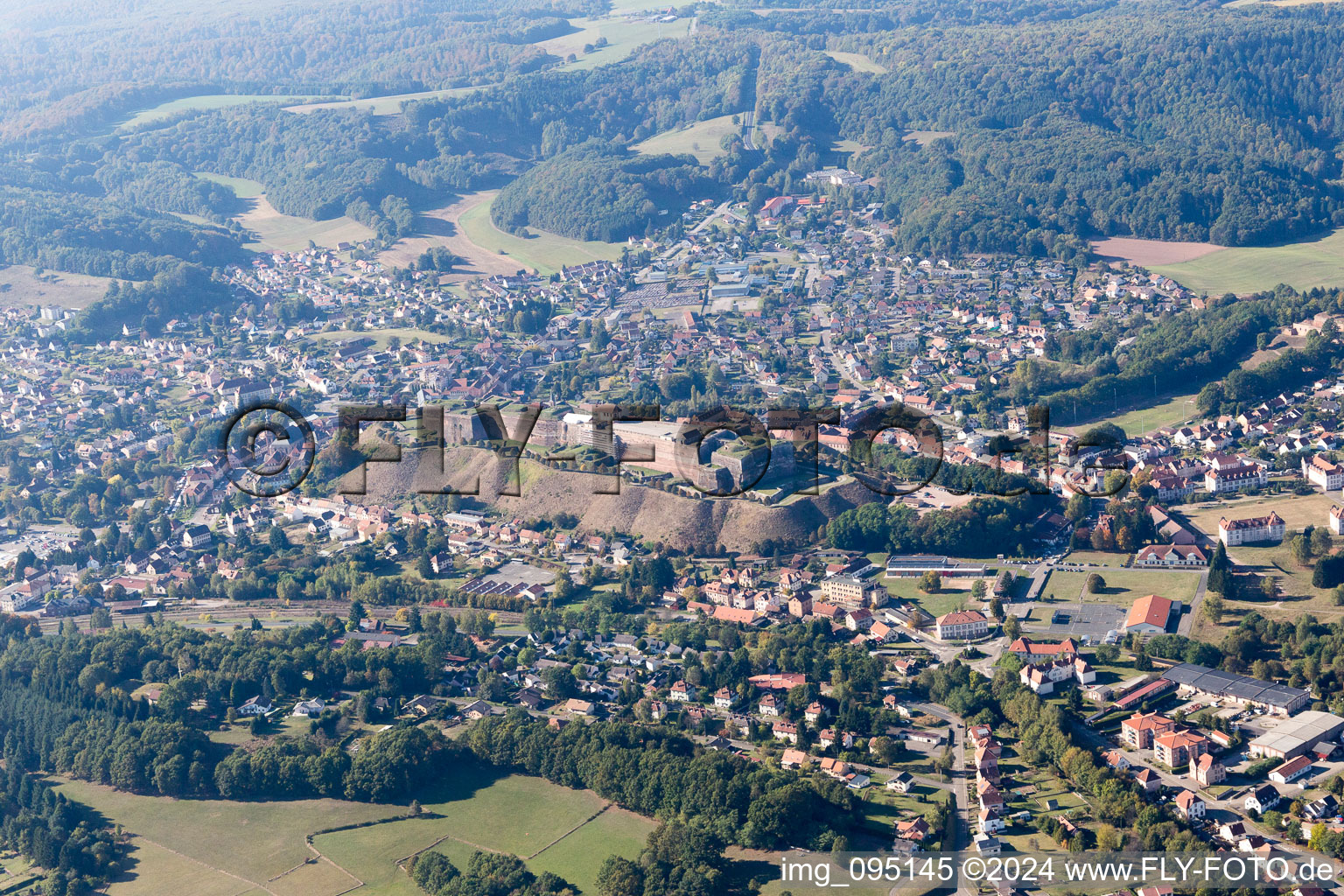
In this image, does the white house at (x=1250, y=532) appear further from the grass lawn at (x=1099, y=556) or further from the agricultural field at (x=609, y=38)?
the agricultural field at (x=609, y=38)

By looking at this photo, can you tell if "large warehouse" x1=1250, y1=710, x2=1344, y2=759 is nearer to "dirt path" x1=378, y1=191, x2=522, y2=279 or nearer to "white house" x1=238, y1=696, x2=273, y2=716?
"white house" x1=238, y1=696, x2=273, y2=716

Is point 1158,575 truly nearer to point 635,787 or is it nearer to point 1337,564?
point 1337,564

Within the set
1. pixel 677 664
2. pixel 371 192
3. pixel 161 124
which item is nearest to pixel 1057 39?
pixel 371 192

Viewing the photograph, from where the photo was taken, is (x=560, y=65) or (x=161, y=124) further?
(x=560, y=65)

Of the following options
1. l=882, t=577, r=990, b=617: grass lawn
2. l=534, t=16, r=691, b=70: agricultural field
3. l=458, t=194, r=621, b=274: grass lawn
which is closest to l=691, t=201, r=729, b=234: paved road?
l=458, t=194, r=621, b=274: grass lawn

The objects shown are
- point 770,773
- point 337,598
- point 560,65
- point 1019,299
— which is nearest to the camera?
point 770,773

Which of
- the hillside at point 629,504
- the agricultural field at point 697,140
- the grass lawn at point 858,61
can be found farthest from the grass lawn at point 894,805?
the grass lawn at point 858,61

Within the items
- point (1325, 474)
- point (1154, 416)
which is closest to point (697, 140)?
point (1154, 416)
